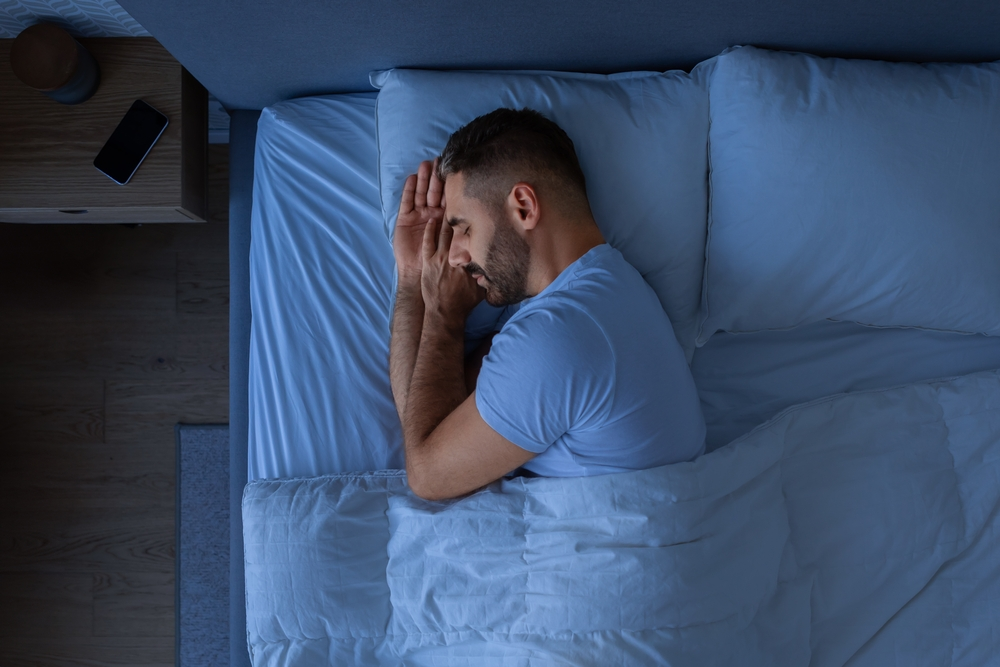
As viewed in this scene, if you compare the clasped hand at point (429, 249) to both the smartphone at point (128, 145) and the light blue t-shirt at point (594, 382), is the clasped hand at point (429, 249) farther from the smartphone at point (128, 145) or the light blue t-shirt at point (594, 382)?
the smartphone at point (128, 145)

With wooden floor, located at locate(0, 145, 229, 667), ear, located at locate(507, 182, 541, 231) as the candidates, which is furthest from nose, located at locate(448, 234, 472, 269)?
wooden floor, located at locate(0, 145, 229, 667)

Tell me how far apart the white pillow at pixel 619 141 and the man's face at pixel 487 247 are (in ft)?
0.44

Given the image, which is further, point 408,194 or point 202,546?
point 202,546

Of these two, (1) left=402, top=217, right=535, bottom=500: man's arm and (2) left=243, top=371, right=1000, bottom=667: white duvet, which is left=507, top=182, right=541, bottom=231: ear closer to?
(1) left=402, top=217, right=535, bottom=500: man's arm

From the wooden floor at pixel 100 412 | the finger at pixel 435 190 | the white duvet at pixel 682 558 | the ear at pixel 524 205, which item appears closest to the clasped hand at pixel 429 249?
the finger at pixel 435 190

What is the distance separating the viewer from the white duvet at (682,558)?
2.93ft

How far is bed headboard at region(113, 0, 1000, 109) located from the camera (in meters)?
1.06

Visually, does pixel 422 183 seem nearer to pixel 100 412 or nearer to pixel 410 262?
pixel 410 262

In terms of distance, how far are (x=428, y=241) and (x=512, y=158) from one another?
0.69ft

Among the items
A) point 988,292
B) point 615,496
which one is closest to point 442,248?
point 615,496

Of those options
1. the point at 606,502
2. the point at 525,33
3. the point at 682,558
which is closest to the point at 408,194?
the point at 525,33

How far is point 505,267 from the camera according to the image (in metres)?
1.04

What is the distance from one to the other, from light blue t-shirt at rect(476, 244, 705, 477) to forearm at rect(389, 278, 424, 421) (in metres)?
0.19

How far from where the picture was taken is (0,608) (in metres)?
1.61
